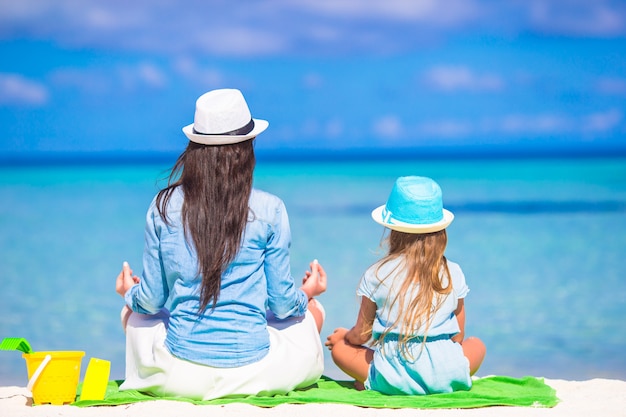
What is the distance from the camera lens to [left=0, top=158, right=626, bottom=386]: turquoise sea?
5.68m

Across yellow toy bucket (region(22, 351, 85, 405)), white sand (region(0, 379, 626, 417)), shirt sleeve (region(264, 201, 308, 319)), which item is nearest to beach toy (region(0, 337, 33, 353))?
yellow toy bucket (region(22, 351, 85, 405))

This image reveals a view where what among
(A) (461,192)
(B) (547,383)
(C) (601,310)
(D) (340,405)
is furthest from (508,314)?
(A) (461,192)

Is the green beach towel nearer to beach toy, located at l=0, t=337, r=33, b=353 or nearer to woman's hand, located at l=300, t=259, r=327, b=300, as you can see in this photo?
beach toy, located at l=0, t=337, r=33, b=353

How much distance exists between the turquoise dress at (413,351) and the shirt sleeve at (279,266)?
0.31 metres

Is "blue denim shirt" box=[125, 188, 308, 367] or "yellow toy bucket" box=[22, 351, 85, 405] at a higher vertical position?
"blue denim shirt" box=[125, 188, 308, 367]

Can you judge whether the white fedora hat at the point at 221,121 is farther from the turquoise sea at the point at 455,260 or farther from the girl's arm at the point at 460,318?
the girl's arm at the point at 460,318

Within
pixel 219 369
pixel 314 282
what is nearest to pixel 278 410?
pixel 219 369

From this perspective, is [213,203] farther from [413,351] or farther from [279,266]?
[413,351]

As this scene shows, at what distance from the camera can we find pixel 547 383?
13.6ft

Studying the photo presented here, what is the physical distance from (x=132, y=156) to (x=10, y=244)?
126 feet

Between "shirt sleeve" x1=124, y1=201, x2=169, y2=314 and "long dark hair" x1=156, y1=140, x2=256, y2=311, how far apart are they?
3.0 inches

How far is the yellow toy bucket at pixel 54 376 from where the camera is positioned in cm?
362

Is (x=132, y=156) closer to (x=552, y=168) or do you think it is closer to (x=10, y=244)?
(x=552, y=168)

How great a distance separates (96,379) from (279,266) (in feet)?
2.73
